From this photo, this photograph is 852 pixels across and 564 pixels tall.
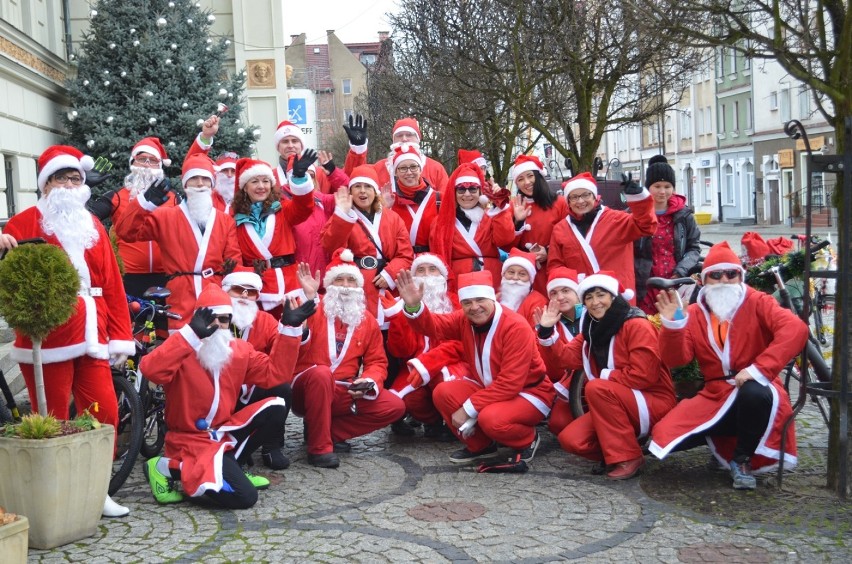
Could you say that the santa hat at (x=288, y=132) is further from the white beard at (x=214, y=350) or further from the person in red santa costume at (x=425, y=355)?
the white beard at (x=214, y=350)

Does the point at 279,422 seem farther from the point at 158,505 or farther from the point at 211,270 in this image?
the point at 211,270

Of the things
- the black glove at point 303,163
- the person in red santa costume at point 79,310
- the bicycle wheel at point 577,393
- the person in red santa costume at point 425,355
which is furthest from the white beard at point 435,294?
the person in red santa costume at point 79,310

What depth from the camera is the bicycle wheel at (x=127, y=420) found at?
635 cm

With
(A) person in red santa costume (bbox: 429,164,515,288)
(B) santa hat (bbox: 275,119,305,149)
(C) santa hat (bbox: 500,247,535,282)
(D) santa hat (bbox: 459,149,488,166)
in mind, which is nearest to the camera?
(C) santa hat (bbox: 500,247,535,282)

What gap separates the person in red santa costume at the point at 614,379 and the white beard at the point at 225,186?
10.7ft

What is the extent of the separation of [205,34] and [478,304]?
12.1 metres

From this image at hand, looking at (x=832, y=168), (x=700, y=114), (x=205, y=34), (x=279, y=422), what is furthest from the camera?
(x=700, y=114)

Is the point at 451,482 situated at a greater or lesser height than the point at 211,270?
lesser

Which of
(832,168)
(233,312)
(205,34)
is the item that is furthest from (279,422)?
(205,34)

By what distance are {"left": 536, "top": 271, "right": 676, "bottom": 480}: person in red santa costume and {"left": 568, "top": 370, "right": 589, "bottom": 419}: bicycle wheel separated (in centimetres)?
14

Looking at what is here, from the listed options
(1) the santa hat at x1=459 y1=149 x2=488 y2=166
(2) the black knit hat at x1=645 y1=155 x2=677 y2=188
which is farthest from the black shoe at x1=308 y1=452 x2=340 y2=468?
(2) the black knit hat at x1=645 y1=155 x2=677 y2=188

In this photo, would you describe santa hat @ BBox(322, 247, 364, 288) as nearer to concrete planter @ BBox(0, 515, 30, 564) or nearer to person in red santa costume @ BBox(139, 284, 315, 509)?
person in red santa costume @ BBox(139, 284, 315, 509)

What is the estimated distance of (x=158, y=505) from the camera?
627 cm

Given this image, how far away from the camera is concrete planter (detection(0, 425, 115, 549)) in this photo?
531cm
